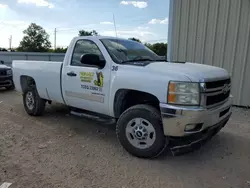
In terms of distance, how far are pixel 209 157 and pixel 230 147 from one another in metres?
0.65

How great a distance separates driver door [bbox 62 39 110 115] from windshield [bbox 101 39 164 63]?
0.20 metres

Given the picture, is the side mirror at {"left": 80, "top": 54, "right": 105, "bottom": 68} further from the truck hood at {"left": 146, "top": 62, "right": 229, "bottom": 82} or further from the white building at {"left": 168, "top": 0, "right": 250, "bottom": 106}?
the white building at {"left": 168, "top": 0, "right": 250, "bottom": 106}

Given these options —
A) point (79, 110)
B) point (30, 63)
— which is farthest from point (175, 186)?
point (30, 63)

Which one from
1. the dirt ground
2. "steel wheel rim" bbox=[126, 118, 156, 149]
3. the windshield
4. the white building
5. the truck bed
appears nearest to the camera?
the dirt ground

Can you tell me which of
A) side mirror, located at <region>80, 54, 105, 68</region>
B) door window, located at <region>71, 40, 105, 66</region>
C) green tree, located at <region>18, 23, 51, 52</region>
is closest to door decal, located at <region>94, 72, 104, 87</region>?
side mirror, located at <region>80, 54, 105, 68</region>

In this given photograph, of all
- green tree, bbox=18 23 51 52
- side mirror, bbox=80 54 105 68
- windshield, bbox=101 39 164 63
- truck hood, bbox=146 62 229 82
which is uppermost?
green tree, bbox=18 23 51 52

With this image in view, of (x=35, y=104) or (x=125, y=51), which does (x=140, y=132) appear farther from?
(x=35, y=104)

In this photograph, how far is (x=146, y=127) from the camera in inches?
133

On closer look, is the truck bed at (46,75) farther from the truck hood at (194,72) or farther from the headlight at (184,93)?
the headlight at (184,93)

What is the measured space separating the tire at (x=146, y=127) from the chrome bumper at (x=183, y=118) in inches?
6.8

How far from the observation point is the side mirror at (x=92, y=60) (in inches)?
148

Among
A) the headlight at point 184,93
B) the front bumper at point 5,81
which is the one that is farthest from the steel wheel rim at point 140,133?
the front bumper at point 5,81

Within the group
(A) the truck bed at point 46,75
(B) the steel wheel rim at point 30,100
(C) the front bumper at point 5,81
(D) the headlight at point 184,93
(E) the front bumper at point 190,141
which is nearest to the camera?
(D) the headlight at point 184,93

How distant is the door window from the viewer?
423 cm
